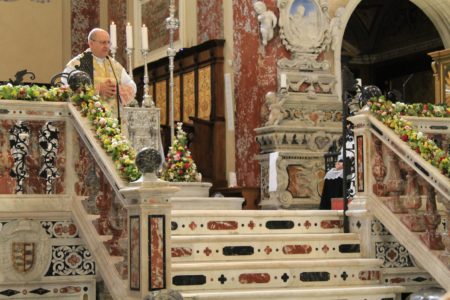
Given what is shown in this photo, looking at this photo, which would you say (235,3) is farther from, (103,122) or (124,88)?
(103,122)

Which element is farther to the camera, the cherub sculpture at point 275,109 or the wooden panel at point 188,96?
the wooden panel at point 188,96

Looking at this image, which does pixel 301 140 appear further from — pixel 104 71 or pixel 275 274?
pixel 275 274

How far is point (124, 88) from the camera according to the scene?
9.90 m

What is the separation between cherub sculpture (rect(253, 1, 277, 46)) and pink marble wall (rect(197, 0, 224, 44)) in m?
0.94

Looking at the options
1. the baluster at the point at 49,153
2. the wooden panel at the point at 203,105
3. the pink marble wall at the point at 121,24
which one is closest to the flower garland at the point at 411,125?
the baluster at the point at 49,153

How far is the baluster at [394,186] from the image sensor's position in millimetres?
9148

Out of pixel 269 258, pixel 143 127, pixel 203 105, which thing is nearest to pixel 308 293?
pixel 269 258

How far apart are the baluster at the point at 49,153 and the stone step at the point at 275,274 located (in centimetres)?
137

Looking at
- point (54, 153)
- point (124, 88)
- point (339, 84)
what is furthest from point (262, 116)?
point (54, 153)

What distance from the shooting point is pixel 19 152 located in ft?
28.6

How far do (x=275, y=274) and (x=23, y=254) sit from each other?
2.10 m

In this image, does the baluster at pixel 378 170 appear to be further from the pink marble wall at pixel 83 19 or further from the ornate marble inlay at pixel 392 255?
the pink marble wall at pixel 83 19

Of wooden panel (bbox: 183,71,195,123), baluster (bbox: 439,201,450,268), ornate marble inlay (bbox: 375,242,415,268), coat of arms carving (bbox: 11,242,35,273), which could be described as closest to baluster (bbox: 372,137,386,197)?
ornate marble inlay (bbox: 375,242,415,268)

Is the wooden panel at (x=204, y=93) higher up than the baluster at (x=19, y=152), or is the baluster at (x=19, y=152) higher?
the wooden panel at (x=204, y=93)
